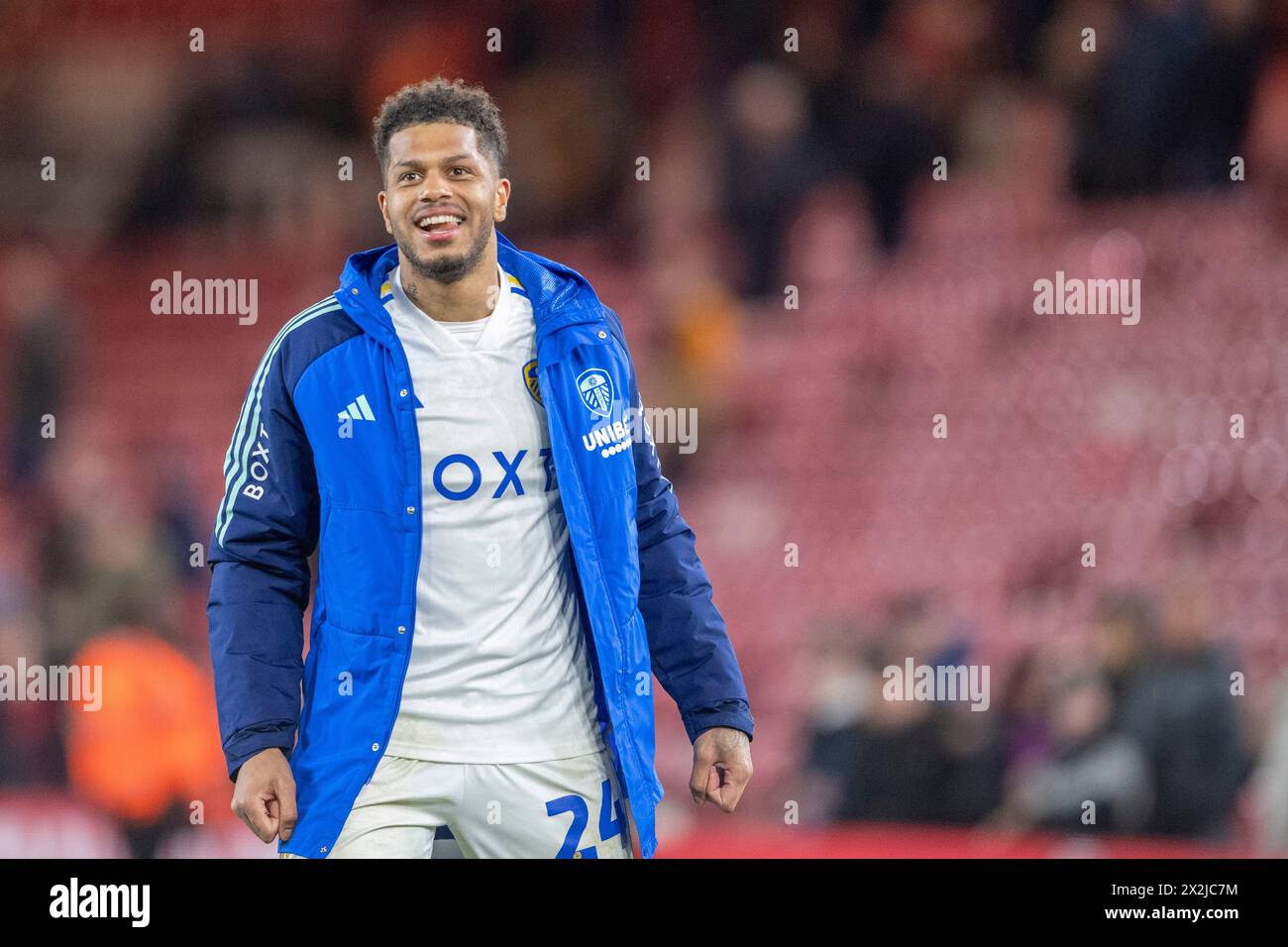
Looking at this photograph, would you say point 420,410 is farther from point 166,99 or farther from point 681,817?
point 166,99

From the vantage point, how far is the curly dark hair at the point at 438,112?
2.89 m

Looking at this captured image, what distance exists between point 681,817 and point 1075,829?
1.62 m

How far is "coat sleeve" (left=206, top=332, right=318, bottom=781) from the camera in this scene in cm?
264

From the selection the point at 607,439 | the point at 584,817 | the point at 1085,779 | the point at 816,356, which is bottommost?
the point at 1085,779

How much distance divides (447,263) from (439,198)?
4.3 inches

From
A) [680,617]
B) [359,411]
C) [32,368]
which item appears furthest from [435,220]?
[32,368]

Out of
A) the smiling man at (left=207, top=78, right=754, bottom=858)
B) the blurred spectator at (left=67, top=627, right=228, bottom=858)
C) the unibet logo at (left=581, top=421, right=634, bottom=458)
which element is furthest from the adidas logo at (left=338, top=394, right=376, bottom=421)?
the blurred spectator at (left=67, top=627, right=228, bottom=858)

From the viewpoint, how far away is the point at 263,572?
2713 mm

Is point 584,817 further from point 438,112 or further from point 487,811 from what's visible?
point 438,112

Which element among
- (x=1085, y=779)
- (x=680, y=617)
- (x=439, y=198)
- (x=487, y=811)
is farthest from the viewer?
(x=1085, y=779)

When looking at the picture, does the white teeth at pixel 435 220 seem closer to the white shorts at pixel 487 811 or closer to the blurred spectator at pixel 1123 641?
the white shorts at pixel 487 811

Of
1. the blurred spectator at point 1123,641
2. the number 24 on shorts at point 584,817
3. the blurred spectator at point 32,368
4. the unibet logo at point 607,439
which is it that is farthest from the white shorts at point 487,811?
the blurred spectator at point 32,368

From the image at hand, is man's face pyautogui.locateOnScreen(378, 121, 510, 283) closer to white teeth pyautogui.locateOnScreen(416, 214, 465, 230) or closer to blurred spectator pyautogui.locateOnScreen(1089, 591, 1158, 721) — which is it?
white teeth pyautogui.locateOnScreen(416, 214, 465, 230)

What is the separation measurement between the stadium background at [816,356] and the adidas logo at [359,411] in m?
3.68
